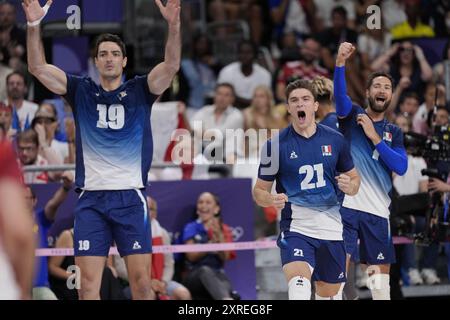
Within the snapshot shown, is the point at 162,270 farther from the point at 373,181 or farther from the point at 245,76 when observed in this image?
the point at 245,76

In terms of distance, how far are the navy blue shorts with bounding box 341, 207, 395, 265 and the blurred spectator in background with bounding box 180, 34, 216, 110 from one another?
5827 millimetres

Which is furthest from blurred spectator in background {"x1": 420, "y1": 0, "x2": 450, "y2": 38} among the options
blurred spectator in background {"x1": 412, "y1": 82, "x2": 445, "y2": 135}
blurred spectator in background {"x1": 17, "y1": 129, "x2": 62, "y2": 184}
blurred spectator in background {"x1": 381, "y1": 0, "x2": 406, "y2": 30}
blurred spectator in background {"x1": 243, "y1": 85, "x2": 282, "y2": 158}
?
blurred spectator in background {"x1": 17, "y1": 129, "x2": 62, "y2": 184}

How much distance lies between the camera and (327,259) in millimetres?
8797

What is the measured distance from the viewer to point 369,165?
10.0m

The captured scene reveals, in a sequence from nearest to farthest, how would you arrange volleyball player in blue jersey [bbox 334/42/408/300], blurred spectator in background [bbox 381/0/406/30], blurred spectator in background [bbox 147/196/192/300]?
1. volleyball player in blue jersey [bbox 334/42/408/300]
2. blurred spectator in background [bbox 147/196/192/300]
3. blurred spectator in background [bbox 381/0/406/30]

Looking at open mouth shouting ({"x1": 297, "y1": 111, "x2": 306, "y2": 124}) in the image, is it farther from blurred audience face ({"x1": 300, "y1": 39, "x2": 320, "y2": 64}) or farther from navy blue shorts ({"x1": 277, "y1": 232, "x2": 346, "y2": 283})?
blurred audience face ({"x1": 300, "y1": 39, "x2": 320, "y2": 64})

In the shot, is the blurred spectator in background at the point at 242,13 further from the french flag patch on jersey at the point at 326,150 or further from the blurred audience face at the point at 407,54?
the french flag patch on jersey at the point at 326,150

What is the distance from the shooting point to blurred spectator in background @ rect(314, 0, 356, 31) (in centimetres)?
1697

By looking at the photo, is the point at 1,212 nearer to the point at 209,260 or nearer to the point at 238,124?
the point at 209,260

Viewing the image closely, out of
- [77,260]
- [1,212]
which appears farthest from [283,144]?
[1,212]

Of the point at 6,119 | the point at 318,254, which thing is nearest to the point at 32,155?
the point at 6,119

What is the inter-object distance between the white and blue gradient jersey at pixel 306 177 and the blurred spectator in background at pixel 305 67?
20.2 feet

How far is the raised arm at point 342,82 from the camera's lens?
9.45 meters

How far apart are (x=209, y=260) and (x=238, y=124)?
8.01ft
